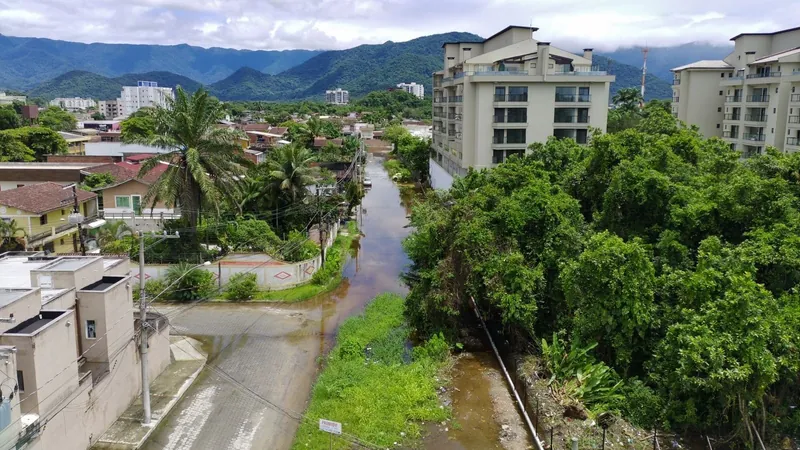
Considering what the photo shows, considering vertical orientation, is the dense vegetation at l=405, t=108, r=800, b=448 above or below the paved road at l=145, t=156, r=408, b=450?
above

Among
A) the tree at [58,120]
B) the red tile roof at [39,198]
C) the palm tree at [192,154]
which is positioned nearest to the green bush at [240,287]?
the palm tree at [192,154]

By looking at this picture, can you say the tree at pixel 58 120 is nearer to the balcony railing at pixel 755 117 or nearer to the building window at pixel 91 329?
the building window at pixel 91 329

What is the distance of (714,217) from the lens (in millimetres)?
18484

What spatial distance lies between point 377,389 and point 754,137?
4223 cm

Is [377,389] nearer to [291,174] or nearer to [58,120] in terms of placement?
[291,174]

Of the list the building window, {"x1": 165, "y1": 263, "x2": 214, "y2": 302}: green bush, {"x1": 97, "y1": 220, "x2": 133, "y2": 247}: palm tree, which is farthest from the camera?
{"x1": 97, "y1": 220, "x2": 133, "y2": 247}: palm tree

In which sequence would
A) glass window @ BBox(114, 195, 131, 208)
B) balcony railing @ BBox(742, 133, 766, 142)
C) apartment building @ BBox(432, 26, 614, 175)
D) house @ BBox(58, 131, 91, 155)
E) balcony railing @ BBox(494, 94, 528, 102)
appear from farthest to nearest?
house @ BBox(58, 131, 91, 155), balcony railing @ BBox(742, 133, 766, 142), balcony railing @ BBox(494, 94, 528, 102), apartment building @ BBox(432, 26, 614, 175), glass window @ BBox(114, 195, 131, 208)

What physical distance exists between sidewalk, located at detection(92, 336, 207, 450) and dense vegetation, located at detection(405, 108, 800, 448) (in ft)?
26.9

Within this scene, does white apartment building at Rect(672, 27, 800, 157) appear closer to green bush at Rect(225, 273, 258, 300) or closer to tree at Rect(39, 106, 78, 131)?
green bush at Rect(225, 273, 258, 300)

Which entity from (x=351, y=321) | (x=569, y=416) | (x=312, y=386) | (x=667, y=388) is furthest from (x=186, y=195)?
(x=667, y=388)

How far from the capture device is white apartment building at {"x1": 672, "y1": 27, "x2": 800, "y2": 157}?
4241cm

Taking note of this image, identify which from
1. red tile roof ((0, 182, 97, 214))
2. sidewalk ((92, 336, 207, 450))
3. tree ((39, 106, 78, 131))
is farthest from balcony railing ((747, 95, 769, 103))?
tree ((39, 106, 78, 131))

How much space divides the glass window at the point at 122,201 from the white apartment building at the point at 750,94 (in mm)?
43792

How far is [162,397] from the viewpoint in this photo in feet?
56.9
